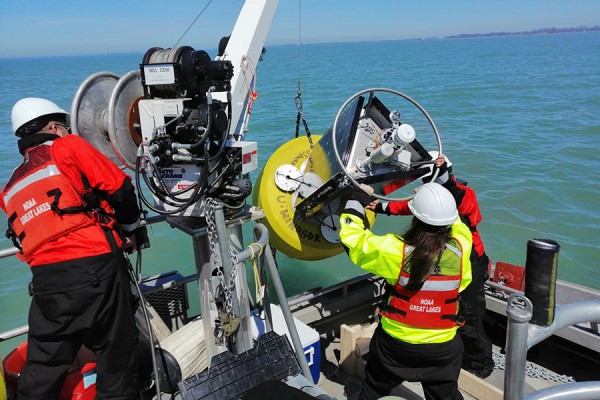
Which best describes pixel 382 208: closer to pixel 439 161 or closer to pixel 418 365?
pixel 439 161

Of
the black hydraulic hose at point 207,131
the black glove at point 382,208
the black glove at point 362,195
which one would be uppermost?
the black hydraulic hose at point 207,131

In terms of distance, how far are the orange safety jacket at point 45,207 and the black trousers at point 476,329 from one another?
2.29 metres

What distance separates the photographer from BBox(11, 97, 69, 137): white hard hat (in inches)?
89.1

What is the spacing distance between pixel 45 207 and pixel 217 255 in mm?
796

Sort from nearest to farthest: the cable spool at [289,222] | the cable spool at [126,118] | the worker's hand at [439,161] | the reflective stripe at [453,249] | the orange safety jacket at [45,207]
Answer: the orange safety jacket at [45,207]
the reflective stripe at [453,249]
the cable spool at [126,118]
the worker's hand at [439,161]
the cable spool at [289,222]

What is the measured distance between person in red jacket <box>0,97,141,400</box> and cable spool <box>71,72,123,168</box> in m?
0.19

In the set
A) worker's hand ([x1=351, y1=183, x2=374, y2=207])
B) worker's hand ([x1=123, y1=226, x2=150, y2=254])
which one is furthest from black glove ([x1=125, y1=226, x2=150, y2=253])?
worker's hand ([x1=351, y1=183, x2=374, y2=207])

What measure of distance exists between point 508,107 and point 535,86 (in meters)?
6.22

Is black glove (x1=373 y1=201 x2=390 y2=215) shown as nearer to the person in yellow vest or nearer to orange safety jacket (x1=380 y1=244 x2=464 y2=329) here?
the person in yellow vest

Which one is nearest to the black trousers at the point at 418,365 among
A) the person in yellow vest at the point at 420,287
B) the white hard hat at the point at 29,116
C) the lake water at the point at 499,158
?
the person in yellow vest at the point at 420,287

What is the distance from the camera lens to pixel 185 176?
243 centimetres

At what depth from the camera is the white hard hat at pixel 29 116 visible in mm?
2264

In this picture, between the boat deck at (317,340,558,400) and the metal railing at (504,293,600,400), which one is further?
the boat deck at (317,340,558,400)

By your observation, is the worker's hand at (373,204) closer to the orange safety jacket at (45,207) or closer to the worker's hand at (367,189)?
the worker's hand at (367,189)
